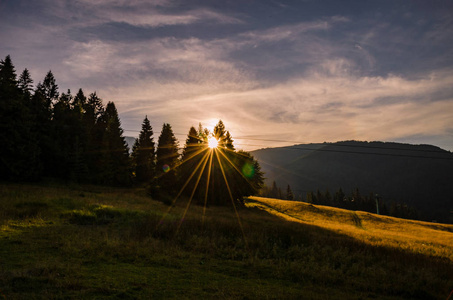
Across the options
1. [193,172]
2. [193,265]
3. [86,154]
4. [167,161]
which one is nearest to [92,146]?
[86,154]

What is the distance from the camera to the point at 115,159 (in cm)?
5166

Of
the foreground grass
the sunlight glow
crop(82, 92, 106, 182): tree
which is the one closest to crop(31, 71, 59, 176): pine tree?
crop(82, 92, 106, 182): tree

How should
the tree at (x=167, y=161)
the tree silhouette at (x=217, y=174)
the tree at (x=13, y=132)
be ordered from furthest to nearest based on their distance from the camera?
the tree at (x=167, y=161) < the tree silhouette at (x=217, y=174) < the tree at (x=13, y=132)

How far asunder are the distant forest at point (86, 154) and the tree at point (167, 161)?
0.63ft

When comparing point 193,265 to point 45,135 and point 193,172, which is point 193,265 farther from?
point 45,135

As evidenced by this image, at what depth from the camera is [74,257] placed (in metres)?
8.34

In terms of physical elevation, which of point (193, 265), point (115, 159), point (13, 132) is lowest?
point (193, 265)

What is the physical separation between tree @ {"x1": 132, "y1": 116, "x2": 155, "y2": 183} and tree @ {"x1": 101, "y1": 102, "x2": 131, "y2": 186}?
229 inches

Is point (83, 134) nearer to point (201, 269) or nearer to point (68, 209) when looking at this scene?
point (68, 209)

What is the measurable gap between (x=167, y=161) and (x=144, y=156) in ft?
27.9

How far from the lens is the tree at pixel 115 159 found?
4947cm

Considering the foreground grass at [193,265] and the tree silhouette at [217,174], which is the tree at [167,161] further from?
the foreground grass at [193,265]

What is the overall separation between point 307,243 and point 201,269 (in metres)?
6.47

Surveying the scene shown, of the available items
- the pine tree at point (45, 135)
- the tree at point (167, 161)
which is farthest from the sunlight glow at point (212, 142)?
the pine tree at point (45, 135)
